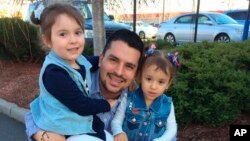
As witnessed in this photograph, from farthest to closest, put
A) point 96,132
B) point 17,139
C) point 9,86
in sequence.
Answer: point 9,86, point 17,139, point 96,132

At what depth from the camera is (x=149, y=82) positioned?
246 cm

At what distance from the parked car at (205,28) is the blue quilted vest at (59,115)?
12.4 metres

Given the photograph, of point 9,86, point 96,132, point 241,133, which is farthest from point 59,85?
point 9,86

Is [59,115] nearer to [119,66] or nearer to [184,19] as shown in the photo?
[119,66]

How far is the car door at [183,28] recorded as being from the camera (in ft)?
56.0

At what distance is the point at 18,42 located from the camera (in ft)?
28.5

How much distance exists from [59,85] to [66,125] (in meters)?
0.25

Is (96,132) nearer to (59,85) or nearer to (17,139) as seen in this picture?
(59,85)

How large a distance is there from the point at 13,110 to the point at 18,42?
3.04 meters

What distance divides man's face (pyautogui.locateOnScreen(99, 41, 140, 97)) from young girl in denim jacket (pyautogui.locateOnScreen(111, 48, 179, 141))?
0.10 metres

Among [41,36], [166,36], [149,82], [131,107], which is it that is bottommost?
[166,36]

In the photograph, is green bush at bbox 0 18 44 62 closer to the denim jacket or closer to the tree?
the tree

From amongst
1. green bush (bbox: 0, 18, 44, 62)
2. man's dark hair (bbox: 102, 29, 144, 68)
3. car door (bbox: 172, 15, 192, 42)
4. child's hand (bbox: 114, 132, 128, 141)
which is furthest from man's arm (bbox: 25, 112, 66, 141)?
car door (bbox: 172, 15, 192, 42)

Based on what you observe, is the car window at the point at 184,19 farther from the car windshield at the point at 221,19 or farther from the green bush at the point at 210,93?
the green bush at the point at 210,93
